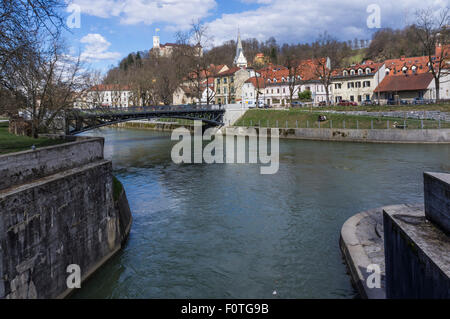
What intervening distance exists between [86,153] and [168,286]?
15.6ft

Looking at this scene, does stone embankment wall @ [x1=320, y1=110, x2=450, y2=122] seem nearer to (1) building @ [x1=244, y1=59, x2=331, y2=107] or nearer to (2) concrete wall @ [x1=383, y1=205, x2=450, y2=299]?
(1) building @ [x1=244, y1=59, x2=331, y2=107]

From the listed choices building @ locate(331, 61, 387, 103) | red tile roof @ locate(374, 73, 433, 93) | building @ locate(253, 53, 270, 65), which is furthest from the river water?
building @ locate(253, 53, 270, 65)

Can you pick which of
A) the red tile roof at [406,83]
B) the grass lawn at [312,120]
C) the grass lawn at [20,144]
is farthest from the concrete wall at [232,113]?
the grass lawn at [20,144]

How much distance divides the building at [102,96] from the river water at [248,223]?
558 cm

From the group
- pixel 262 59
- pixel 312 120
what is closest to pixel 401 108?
pixel 312 120

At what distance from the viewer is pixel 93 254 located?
1106 cm

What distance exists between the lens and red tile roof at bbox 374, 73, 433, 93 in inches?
2318

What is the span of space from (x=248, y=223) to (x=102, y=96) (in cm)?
5823

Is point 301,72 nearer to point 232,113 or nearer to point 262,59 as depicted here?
point 232,113

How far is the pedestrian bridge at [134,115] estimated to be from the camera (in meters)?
36.3

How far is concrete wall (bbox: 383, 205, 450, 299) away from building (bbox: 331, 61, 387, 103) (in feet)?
210

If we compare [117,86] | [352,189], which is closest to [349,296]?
[352,189]

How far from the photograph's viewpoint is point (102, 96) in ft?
221

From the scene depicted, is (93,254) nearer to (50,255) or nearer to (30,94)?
(50,255)
